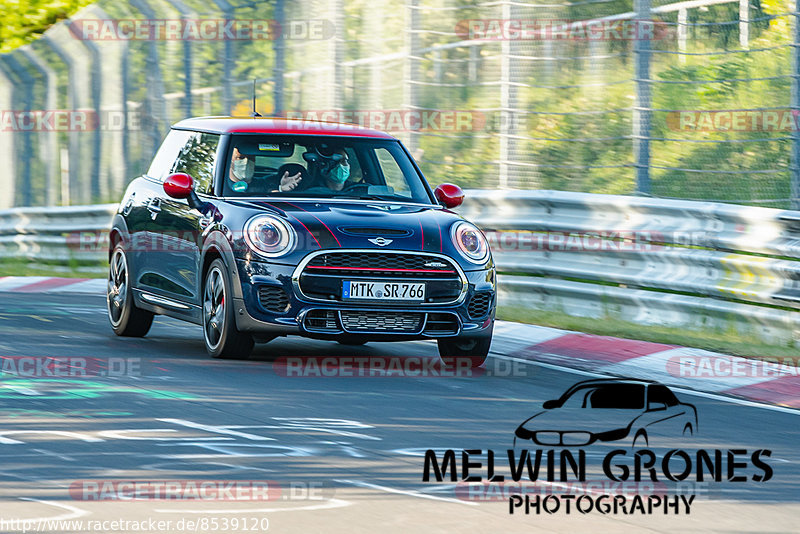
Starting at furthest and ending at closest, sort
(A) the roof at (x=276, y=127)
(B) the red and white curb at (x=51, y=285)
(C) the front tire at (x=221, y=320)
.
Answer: (B) the red and white curb at (x=51, y=285)
(A) the roof at (x=276, y=127)
(C) the front tire at (x=221, y=320)

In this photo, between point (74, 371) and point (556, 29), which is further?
point (556, 29)

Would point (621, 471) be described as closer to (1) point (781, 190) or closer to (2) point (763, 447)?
(2) point (763, 447)

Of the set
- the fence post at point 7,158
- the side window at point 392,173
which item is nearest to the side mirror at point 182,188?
the side window at point 392,173

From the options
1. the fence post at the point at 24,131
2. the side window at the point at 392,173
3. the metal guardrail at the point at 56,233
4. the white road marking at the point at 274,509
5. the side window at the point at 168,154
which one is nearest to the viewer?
the white road marking at the point at 274,509

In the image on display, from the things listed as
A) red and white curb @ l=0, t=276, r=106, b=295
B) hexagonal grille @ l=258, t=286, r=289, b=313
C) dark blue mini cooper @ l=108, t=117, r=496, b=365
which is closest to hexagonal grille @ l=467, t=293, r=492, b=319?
dark blue mini cooper @ l=108, t=117, r=496, b=365

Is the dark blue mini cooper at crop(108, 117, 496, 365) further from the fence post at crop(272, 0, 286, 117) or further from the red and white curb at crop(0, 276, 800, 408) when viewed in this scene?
the fence post at crop(272, 0, 286, 117)

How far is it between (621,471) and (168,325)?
6.60 meters

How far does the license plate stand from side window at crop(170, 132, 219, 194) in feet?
4.93

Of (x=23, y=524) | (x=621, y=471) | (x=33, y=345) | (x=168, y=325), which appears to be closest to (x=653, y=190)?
(x=168, y=325)

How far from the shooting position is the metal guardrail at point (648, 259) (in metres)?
11.4

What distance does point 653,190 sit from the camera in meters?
13.2

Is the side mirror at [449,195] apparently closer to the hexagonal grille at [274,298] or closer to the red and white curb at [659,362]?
the red and white curb at [659,362]

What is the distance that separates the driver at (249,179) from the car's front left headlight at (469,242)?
123cm

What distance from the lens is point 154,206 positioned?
1154 centimetres
